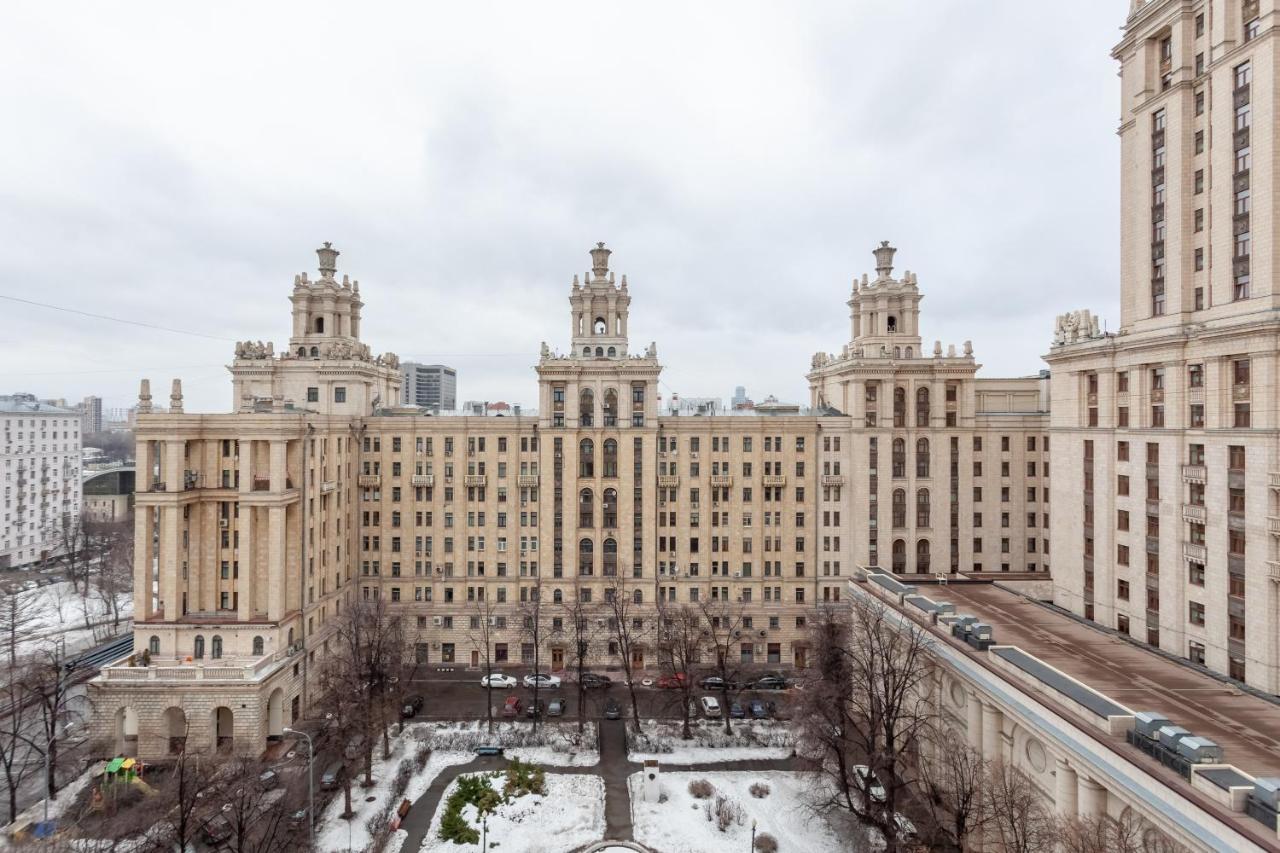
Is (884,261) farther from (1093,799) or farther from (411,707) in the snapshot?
(411,707)

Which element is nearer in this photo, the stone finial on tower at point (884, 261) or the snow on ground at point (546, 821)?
the snow on ground at point (546, 821)

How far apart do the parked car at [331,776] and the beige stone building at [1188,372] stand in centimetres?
5553

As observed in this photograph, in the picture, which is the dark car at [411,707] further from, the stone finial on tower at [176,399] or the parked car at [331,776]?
the stone finial on tower at [176,399]

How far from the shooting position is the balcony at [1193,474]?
3678 cm

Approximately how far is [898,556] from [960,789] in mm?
38756

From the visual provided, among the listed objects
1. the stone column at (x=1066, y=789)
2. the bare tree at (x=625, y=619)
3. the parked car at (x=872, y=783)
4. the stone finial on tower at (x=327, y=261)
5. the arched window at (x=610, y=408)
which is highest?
the stone finial on tower at (x=327, y=261)

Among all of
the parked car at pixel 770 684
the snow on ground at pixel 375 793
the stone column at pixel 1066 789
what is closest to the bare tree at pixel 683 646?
the parked car at pixel 770 684

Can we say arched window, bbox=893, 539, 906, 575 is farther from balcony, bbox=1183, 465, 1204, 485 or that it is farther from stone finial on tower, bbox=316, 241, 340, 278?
stone finial on tower, bbox=316, 241, 340, 278

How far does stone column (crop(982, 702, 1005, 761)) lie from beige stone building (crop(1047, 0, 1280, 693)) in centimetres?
1284

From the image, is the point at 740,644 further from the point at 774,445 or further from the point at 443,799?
the point at 443,799

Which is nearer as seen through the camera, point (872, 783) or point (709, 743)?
point (872, 783)

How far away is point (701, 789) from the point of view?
42.8 metres

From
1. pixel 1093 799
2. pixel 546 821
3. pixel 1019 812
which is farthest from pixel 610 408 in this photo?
pixel 1093 799

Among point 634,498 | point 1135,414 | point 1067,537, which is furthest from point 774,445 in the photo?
point 1135,414
